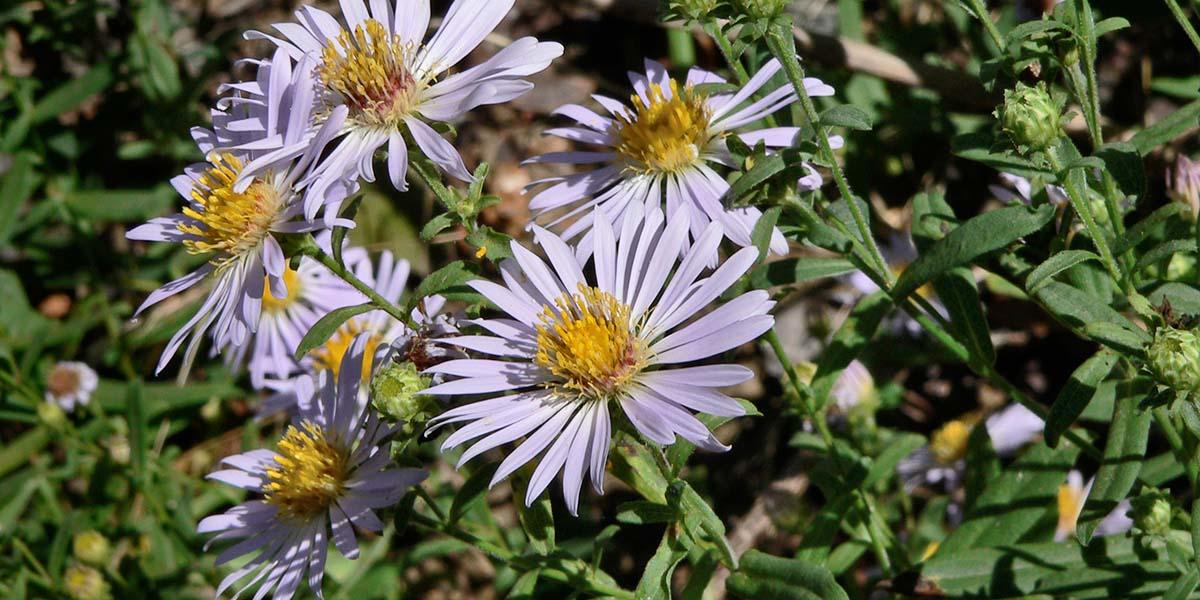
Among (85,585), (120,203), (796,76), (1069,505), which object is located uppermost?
(796,76)

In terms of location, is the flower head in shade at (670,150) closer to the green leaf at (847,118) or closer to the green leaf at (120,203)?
the green leaf at (847,118)

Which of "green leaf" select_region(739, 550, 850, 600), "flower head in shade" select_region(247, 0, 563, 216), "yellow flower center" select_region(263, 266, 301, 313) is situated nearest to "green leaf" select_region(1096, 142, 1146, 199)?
"green leaf" select_region(739, 550, 850, 600)

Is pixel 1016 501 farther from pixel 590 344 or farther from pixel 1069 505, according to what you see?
pixel 590 344

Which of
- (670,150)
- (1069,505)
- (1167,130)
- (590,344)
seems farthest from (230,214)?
(1069,505)

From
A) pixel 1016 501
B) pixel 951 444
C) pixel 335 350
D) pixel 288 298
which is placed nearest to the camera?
pixel 1016 501

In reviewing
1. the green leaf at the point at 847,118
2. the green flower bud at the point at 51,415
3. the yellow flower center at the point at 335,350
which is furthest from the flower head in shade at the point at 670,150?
the green flower bud at the point at 51,415

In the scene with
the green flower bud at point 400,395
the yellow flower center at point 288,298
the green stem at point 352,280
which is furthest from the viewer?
the yellow flower center at point 288,298
